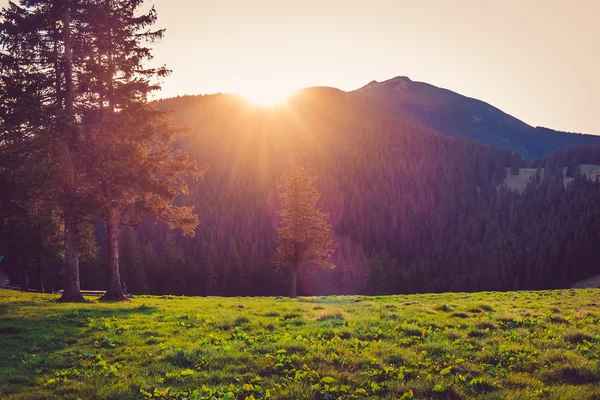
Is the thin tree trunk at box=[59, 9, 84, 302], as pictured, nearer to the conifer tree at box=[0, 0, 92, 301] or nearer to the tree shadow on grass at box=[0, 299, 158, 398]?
the conifer tree at box=[0, 0, 92, 301]

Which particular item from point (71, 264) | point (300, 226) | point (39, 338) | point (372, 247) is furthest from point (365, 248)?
point (39, 338)

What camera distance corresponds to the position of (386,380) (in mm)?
8883

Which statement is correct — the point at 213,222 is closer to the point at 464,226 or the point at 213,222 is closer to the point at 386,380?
the point at 464,226

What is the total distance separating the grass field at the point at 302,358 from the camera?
835 cm

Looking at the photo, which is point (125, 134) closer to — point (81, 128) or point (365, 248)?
point (81, 128)

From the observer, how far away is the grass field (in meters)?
8.35

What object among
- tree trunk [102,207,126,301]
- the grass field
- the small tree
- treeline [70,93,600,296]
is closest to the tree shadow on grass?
the grass field

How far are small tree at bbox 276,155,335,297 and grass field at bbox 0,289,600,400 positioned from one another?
3154 centimetres

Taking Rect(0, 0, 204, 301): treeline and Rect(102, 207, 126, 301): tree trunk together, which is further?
Rect(102, 207, 126, 301): tree trunk

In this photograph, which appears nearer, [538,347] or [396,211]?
[538,347]

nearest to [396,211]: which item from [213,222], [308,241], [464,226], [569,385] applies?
[464,226]

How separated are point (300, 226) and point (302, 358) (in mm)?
37664

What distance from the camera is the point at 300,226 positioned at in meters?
47.6

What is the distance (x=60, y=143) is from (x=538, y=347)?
2365 cm
